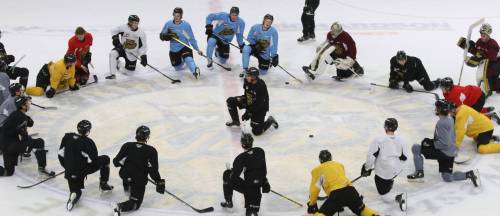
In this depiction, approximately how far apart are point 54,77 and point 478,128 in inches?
211

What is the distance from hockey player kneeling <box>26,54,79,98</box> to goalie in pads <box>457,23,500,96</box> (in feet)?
17.4

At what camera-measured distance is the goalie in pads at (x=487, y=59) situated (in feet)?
32.3

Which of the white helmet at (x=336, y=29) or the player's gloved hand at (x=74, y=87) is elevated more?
the white helmet at (x=336, y=29)

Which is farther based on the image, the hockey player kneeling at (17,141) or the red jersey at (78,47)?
the red jersey at (78,47)

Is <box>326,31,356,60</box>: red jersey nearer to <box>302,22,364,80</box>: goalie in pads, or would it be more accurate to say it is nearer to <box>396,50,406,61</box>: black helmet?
<box>302,22,364,80</box>: goalie in pads

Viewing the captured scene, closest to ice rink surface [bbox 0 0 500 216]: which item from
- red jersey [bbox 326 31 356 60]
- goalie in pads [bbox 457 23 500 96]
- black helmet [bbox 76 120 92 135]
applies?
goalie in pads [bbox 457 23 500 96]

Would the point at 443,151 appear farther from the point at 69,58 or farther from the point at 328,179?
the point at 69,58

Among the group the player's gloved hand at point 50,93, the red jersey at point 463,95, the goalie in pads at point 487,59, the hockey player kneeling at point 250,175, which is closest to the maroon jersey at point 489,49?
the goalie in pads at point 487,59

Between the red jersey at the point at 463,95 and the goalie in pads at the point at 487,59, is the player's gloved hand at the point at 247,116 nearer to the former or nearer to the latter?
the red jersey at the point at 463,95

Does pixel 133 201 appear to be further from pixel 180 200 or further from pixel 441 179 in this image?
pixel 441 179

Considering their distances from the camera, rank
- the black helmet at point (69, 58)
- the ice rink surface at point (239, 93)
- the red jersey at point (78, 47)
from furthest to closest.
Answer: the red jersey at point (78, 47)
the black helmet at point (69, 58)
the ice rink surface at point (239, 93)

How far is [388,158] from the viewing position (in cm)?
693

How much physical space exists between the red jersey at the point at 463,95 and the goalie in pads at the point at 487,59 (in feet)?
4.26

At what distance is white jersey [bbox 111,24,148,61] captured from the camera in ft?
35.6
